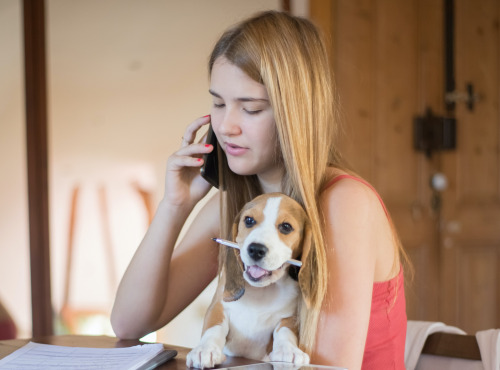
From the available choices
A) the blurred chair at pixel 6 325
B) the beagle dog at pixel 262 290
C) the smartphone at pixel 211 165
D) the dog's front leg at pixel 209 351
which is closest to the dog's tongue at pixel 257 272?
the beagle dog at pixel 262 290

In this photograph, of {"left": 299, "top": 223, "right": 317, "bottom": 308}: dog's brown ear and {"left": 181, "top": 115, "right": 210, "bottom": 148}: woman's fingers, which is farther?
{"left": 181, "top": 115, "right": 210, "bottom": 148}: woman's fingers

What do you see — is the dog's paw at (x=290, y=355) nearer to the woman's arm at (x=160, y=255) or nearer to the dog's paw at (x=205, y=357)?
the dog's paw at (x=205, y=357)

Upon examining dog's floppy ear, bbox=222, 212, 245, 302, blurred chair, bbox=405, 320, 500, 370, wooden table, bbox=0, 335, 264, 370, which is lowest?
blurred chair, bbox=405, 320, 500, 370

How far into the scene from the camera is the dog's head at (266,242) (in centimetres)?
79

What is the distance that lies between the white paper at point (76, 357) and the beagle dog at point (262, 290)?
0.11 meters

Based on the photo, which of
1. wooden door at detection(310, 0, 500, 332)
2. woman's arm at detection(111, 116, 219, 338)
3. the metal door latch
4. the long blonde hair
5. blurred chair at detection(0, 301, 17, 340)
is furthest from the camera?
the metal door latch

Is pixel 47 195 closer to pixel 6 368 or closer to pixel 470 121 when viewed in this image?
A: pixel 6 368

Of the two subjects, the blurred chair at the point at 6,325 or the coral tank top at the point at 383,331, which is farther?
the blurred chair at the point at 6,325

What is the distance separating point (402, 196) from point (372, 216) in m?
2.01

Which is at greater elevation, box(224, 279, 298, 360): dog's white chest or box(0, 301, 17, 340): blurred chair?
box(224, 279, 298, 360): dog's white chest

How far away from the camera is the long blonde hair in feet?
3.01

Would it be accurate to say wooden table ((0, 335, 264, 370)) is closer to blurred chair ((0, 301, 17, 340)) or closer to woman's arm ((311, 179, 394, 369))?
woman's arm ((311, 179, 394, 369))

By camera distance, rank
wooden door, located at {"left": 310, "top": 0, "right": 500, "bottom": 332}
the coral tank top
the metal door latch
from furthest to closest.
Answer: the metal door latch
wooden door, located at {"left": 310, "top": 0, "right": 500, "bottom": 332}
the coral tank top

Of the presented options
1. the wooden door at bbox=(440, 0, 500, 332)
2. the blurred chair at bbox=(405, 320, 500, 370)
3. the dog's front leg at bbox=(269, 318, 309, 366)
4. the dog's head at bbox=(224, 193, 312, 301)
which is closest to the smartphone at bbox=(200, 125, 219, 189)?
the dog's head at bbox=(224, 193, 312, 301)
